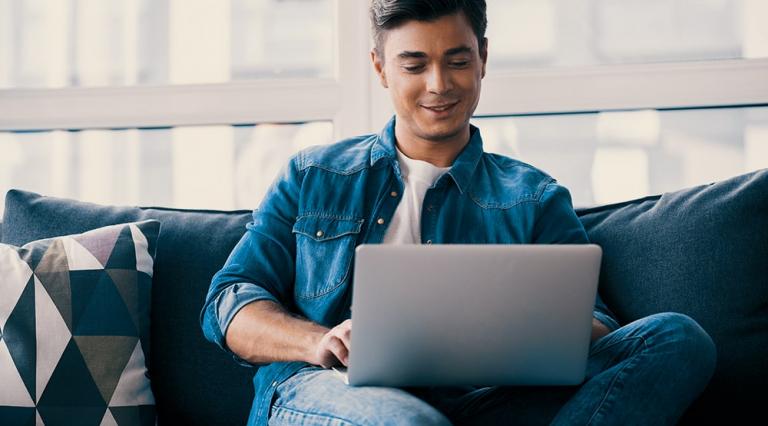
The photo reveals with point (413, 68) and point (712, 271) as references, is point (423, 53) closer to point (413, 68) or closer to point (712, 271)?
point (413, 68)

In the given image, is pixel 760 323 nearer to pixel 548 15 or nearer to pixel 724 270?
pixel 724 270

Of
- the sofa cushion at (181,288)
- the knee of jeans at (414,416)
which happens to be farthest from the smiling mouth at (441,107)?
the knee of jeans at (414,416)

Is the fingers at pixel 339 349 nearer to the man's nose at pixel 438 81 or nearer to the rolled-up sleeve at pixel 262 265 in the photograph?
the rolled-up sleeve at pixel 262 265

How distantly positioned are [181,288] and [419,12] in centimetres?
73

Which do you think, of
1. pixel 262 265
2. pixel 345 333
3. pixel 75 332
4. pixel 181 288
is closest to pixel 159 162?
pixel 181 288

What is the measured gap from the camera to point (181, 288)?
177 cm

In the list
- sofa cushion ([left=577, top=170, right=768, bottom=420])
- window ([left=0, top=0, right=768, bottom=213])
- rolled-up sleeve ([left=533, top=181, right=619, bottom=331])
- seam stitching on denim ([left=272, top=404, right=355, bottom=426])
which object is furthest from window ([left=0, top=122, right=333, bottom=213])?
seam stitching on denim ([left=272, top=404, right=355, bottom=426])

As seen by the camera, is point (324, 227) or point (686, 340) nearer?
point (686, 340)

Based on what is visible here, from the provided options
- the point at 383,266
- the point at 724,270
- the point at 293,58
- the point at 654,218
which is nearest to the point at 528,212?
the point at 654,218

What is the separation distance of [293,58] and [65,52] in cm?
64

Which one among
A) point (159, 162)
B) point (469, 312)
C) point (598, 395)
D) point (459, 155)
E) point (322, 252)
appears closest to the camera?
point (469, 312)

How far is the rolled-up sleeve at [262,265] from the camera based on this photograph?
1479mm

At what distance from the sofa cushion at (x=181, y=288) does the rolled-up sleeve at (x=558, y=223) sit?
24.8 inches

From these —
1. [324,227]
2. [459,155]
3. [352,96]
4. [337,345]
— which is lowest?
[337,345]
